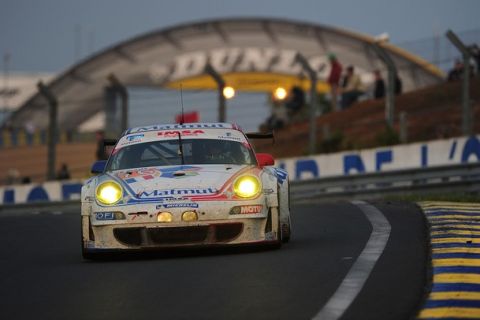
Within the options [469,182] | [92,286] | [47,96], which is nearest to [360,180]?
[469,182]

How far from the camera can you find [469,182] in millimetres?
19875

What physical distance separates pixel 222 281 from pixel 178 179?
7.75 ft

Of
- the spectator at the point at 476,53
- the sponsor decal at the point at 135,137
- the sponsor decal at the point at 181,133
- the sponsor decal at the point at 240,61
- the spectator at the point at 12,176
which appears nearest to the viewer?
the sponsor decal at the point at 181,133

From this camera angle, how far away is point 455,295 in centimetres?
734

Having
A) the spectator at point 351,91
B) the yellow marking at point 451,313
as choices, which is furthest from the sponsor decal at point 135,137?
the spectator at point 351,91

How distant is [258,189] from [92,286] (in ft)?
7.86

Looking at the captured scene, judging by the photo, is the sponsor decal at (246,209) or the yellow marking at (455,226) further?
the yellow marking at (455,226)

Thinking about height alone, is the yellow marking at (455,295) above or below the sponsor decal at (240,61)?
below

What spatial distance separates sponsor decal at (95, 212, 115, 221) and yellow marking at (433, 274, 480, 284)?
328 centimetres

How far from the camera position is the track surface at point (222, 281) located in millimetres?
7293

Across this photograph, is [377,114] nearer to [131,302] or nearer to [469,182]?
[469,182]

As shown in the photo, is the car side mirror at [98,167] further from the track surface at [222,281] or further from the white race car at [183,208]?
the track surface at [222,281]

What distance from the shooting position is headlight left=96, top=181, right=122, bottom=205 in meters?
10.6

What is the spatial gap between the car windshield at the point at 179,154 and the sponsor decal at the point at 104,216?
3.33ft
